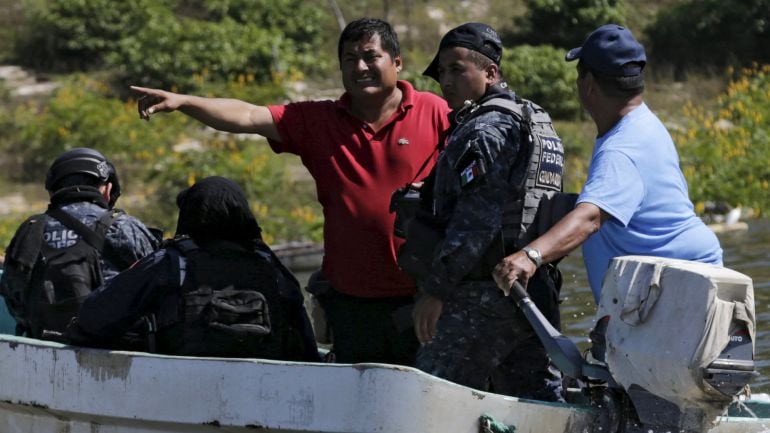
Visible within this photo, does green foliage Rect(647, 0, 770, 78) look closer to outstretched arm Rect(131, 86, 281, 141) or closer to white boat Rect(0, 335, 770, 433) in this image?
outstretched arm Rect(131, 86, 281, 141)

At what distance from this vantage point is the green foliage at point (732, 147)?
16.1m

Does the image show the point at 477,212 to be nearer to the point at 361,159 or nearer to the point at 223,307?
the point at 361,159

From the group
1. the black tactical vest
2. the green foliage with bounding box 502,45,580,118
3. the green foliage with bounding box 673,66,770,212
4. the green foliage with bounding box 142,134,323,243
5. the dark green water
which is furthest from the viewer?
the green foliage with bounding box 502,45,580,118

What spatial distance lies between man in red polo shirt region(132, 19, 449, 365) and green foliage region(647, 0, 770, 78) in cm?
1659

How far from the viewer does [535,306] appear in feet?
17.0

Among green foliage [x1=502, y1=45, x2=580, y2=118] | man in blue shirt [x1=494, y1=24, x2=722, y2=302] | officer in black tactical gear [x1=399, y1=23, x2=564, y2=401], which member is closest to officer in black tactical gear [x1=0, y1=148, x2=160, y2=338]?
officer in black tactical gear [x1=399, y1=23, x2=564, y2=401]

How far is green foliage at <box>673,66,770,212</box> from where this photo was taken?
52.8 feet

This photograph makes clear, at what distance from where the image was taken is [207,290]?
5.66m

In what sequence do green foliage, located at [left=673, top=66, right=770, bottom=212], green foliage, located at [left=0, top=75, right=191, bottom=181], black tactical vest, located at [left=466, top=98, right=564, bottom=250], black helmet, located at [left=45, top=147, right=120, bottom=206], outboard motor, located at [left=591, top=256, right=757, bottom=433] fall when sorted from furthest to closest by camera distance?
1. green foliage, located at [left=0, top=75, right=191, bottom=181]
2. green foliage, located at [left=673, top=66, right=770, bottom=212]
3. black helmet, located at [left=45, top=147, right=120, bottom=206]
4. black tactical vest, located at [left=466, top=98, right=564, bottom=250]
5. outboard motor, located at [left=591, top=256, right=757, bottom=433]

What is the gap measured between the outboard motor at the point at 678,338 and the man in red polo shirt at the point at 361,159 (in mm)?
1195

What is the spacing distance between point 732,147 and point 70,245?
38.6ft

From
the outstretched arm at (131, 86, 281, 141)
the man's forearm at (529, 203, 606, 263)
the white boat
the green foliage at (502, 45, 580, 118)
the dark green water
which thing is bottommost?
the dark green water

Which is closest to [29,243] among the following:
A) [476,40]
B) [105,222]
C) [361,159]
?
[105,222]

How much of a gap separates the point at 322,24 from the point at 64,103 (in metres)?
5.37
